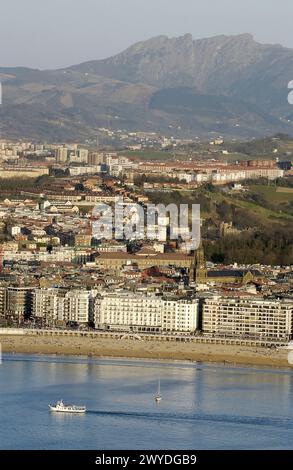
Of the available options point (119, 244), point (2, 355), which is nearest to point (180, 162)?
point (119, 244)

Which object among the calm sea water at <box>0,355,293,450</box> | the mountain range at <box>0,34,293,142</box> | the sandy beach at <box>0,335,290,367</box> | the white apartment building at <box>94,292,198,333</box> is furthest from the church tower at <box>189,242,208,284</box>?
the mountain range at <box>0,34,293,142</box>

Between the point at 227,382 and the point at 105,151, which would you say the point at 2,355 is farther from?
the point at 105,151

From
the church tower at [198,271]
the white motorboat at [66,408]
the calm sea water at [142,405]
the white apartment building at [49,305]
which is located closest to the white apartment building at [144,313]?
the white apartment building at [49,305]

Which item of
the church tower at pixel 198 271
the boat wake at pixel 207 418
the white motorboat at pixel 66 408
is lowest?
the boat wake at pixel 207 418

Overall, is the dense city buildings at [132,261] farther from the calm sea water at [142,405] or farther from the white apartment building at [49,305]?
the calm sea water at [142,405]
